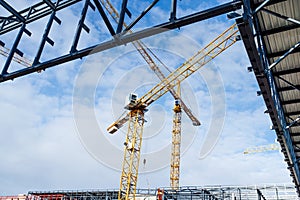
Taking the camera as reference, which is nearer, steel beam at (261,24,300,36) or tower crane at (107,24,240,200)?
steel beam at (261,24,300,36)

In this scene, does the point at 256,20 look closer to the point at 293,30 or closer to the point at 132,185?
the point at 293,30

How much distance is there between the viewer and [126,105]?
4888 centimetres

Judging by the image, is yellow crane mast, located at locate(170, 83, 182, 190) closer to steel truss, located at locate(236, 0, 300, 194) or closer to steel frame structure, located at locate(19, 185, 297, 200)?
steel frame structure, located at locate(19, 185, 297, 200)

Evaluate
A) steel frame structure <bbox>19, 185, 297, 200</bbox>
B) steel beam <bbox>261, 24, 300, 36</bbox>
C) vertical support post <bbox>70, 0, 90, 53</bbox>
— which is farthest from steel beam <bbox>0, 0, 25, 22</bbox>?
steel frame structure <bbox>19, 185, 297, 200</bbox>

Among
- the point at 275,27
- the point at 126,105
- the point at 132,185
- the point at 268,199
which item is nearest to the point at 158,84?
the point at 126,105

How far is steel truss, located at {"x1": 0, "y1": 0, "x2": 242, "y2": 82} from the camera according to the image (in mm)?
6781

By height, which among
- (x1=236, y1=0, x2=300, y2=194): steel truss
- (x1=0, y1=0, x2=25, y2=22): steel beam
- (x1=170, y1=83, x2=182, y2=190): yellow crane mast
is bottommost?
(x1=236, y1=0, x2=300, y2=194): steel truss

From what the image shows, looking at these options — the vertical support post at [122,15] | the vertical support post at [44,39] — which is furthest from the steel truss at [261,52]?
the vertical support post at [44,39]

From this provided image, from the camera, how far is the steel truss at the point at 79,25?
6.78 meters

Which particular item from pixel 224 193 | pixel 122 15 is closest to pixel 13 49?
pixel 122 15

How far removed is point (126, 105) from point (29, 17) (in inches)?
1526

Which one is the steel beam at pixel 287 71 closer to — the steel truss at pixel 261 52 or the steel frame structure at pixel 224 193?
the steel truss at pixel 261 52

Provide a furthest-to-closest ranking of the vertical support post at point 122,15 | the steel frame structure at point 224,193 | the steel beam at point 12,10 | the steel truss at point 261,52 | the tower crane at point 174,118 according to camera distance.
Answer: the tower crane at point 174,118, the steel frame structure at point 224,193, the steel beam at point 12,10, the vertical support post at point 122,15, the steel truss at point 261,52

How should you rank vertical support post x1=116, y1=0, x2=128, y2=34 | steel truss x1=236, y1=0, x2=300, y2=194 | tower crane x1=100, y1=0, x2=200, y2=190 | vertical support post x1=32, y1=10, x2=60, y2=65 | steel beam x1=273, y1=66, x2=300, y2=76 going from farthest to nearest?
tower crane x1=100, y1=0, x2=200, y2=190 < steel beam x1=273, y1=66, x2=300, y2=76 < vertical support post x1=32, y1=10, x2=60, y2=65 < vertical support post x1=116, y1=0, x2=128, y2=34 < steel truss x1=236, y1=0, x2=300, y2=194
